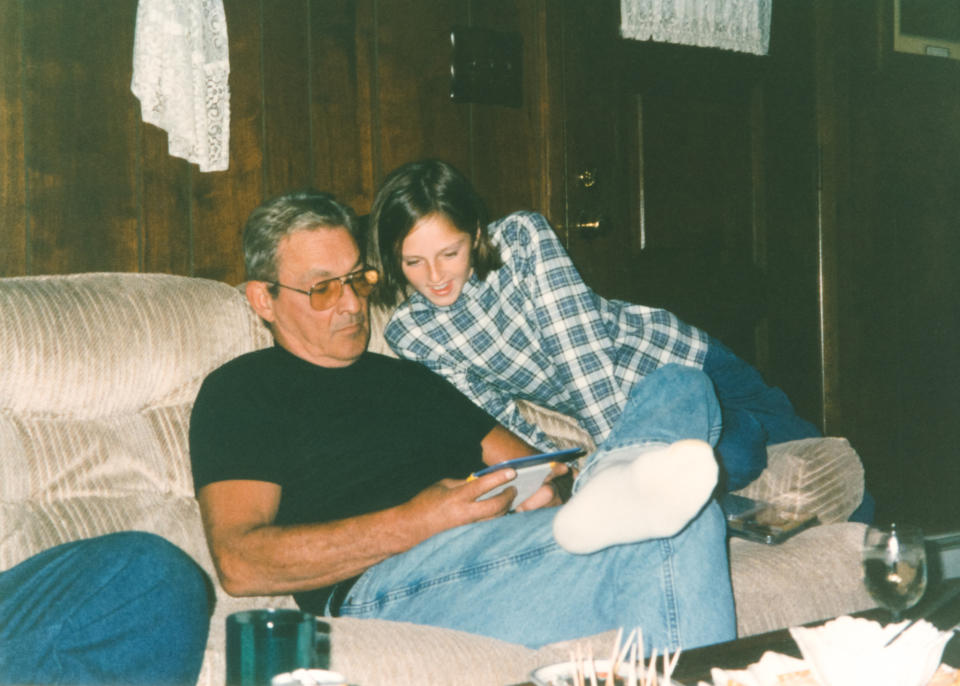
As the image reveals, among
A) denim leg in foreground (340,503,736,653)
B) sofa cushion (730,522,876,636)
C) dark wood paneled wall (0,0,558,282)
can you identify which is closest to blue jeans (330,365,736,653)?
denim leg in foreground (340,503,736,653)

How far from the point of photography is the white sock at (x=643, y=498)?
1105mm

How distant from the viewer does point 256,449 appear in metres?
1.56

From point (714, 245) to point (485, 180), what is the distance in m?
0.89

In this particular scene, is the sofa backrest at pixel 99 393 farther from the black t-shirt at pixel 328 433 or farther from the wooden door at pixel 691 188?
the wooden door at pixel 691 188

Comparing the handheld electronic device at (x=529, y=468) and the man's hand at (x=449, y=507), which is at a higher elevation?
the handheld electronic device at (x=529, y=468)

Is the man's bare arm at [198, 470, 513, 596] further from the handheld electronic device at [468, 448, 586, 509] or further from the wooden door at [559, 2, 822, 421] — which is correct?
the wooden door at [559, 2, 822, 421]

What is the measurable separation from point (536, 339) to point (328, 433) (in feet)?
2.09

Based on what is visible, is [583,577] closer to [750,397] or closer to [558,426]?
[558,426]

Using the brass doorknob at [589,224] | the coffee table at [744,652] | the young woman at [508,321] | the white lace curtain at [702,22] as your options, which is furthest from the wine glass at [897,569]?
the white lace curtain at [702,22]

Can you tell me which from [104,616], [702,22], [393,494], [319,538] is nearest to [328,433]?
[393,494]

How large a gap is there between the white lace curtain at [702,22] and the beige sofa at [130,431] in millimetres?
1727

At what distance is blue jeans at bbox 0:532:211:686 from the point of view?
1025 mm

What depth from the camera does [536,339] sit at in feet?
6.92

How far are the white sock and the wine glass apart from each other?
268mm
